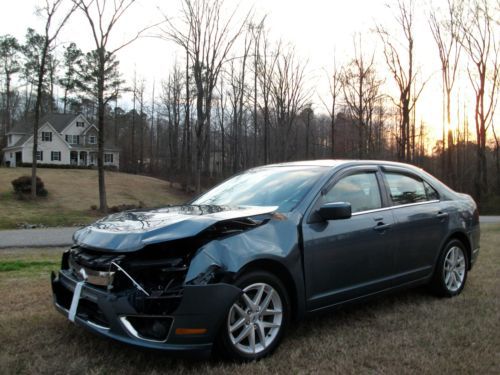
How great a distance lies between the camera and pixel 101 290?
339 centimetres

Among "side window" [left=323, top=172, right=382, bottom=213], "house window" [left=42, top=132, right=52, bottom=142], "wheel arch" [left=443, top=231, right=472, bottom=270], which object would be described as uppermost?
"house window" [left=42, top=132, right=52, bottom=142]

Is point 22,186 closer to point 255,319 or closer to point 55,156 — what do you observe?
point 55,156

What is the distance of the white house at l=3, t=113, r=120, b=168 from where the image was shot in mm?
56628

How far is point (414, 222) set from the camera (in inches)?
195

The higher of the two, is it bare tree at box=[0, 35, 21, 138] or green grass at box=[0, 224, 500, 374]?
bare tree at box=[0, 35, 21, 138]

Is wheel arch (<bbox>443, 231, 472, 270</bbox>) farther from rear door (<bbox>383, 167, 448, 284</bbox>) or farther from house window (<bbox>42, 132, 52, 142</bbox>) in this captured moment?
house window (<bbox>42, 132, 52, 142</bbox>)

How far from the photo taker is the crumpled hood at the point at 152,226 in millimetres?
3340

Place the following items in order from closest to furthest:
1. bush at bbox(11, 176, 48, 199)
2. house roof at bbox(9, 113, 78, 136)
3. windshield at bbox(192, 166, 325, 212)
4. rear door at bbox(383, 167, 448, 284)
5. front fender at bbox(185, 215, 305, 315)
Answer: front fender at bbox(185, 215, 305, 315) < windshield at bbox(192, 166, 325, 212) < rear door at bbox(383, 167, 448, 284) < bush at bbox(11, 176, 48, 199) < house roof at bbox(9, 113, 78, 136)

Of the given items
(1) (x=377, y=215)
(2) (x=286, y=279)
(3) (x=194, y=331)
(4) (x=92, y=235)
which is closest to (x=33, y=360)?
(4) (x=92, y=235)

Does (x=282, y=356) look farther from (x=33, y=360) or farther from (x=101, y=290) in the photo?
(x=33, y=360)

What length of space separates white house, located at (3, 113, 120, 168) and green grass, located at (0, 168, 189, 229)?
12.6 metres

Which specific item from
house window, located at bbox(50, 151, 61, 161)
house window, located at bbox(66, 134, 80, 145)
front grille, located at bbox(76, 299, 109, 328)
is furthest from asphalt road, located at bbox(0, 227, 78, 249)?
house window, located at bbox(66, 134, 80, 145)

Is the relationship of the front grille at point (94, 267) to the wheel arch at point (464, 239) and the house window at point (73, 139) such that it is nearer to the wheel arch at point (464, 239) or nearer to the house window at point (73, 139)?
the wheel arch at point (464, 239)

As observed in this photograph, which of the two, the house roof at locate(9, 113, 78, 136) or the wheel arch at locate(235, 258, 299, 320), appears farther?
the house roof at locate(9, 113, 78, 136)
